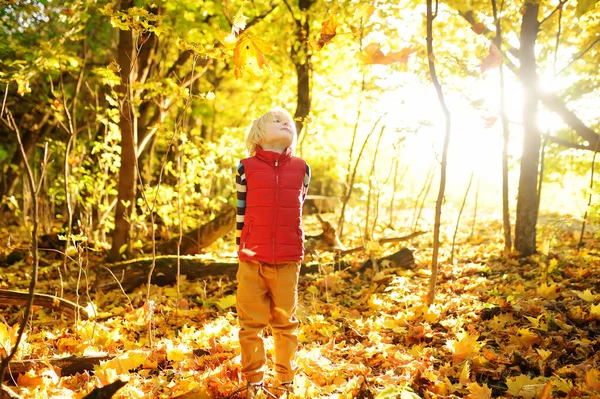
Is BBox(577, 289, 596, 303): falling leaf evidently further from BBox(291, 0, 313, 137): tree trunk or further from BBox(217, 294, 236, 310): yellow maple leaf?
BBox(291, 0, 313, 137): tree trunk

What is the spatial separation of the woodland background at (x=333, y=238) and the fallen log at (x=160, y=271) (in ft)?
0.08

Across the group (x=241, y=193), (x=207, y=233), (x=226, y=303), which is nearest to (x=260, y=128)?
(x=241, y=193)

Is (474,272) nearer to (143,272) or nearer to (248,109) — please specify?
(143,272)

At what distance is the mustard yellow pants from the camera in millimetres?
2592

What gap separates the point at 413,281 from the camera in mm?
5531

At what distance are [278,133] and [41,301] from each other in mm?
2787

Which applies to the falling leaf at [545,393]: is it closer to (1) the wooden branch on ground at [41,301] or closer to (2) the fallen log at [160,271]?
(1) the wooden branch on ground at [41,301]

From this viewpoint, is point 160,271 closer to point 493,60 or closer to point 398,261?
point 398,261

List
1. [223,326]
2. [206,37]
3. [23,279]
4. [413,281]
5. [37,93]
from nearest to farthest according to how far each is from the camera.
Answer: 1. [223,326]
2. [413,281]
3. [23,279]
4. [206,37]
5. [37,93]

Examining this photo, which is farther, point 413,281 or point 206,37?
point 206,37

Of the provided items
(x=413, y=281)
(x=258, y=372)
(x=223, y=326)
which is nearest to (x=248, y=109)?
(x=413, y=281)

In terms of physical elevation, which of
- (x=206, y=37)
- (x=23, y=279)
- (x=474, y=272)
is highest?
(x=206, y=37)

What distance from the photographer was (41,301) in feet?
12.7

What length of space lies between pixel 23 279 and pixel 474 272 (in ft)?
21.4
